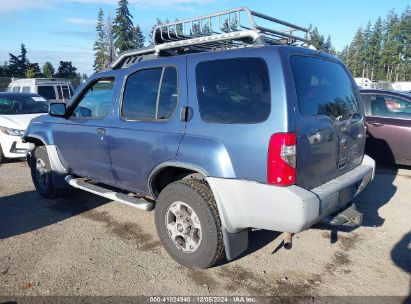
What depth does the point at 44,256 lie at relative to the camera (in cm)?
395

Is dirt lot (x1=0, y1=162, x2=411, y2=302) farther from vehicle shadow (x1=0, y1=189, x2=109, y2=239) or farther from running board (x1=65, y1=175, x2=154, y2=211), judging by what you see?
running board (x1=65, y1=175, x2=154, y2=211)

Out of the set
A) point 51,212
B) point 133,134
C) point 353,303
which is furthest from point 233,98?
point 51,212

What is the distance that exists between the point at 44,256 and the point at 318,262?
2797mm

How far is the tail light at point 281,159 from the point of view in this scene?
9.73 ft

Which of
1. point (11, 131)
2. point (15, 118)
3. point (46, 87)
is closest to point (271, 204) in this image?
point (11, 131)

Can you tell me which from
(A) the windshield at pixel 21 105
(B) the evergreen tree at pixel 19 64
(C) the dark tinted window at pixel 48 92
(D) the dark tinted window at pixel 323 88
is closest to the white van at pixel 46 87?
(C) the dark tinted window at pixel 48 92

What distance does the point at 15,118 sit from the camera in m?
8.55

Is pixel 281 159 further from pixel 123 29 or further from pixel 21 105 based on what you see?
pixel 123 29

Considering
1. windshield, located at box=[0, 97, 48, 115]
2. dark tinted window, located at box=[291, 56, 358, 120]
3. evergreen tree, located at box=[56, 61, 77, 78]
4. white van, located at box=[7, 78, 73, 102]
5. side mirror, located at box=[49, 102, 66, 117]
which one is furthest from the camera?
evergreen tree, located at box=[56, 61, 77, 78]

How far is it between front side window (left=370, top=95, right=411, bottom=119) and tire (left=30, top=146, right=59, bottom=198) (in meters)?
6.06

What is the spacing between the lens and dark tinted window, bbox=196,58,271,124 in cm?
311

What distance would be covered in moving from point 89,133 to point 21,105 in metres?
5.76

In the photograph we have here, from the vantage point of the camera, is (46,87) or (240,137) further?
(46,87)

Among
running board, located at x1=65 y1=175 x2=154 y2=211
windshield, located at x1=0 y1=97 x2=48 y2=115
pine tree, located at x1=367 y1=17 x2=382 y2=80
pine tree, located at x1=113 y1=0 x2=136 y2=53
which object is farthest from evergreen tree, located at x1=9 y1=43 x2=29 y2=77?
pine tree, located at x1=367 y1=17 x2=382 y2=80
